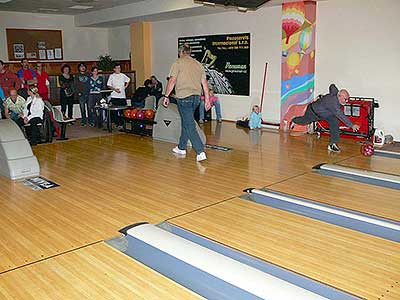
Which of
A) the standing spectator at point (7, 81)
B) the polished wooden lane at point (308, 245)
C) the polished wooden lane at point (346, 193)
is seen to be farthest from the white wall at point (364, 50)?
the standing spectator at point (7, 81)

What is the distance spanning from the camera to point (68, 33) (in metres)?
12.1

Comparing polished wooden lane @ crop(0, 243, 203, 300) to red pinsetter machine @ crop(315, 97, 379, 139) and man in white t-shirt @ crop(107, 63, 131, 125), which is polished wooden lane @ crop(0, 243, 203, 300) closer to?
red pinsetter machine @ crop(315, 97, 379, 139)

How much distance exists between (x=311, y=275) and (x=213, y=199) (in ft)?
5.43

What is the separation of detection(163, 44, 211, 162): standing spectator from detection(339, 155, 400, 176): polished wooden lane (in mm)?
1978

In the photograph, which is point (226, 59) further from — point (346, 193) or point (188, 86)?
point (346, 193)

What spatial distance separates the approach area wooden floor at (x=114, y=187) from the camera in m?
3.07

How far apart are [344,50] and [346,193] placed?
4011 millimetres

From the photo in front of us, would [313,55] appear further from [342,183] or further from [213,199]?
[213,199]

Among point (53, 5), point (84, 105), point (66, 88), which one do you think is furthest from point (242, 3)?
point (53, 5)

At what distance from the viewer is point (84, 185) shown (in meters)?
4.73

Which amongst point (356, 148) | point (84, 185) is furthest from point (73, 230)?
point (356, 148)

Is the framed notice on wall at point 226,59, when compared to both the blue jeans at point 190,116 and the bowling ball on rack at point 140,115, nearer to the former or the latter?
the bowling ball on rack at point 140,115

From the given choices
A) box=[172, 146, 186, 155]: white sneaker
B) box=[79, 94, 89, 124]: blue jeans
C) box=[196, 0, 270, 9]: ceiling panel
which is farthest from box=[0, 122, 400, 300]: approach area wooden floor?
box=[196, 0, 270, 9]: ceiling panel

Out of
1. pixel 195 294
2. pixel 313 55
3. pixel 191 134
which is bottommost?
pixel 195 294
